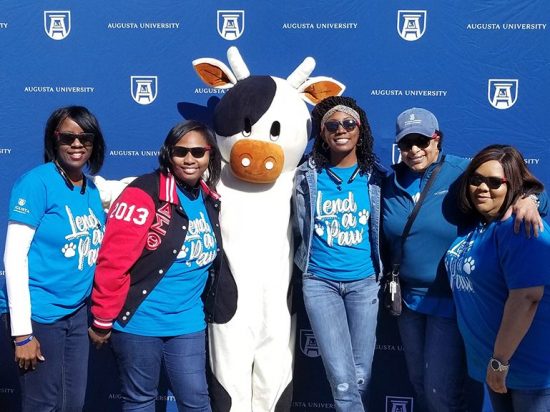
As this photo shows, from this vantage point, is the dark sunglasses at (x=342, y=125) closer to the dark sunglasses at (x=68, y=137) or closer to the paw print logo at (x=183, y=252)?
the paw print logo at (x=183, y=252)

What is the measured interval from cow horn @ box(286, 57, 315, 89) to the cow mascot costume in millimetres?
88

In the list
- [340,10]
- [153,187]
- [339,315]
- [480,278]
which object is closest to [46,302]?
[153,187]

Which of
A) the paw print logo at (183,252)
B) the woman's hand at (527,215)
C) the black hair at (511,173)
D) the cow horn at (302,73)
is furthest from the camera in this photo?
the cow horn at (302,73)

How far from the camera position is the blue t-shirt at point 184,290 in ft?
8.23

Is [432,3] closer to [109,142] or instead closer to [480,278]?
[480,278]

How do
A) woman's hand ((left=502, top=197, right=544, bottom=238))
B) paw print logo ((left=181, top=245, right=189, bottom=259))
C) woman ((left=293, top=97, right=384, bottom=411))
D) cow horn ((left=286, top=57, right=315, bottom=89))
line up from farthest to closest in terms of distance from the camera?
1. cow horn ((left=286, top=57, right=315, bottom=89))
2. woman ((left=293, top=97, right=384, bottom=411))
3. paw print logo ((left=181, top=245, right=189, bottom=259))
4. woman's hand ((left=502, top=197, right=544, bottom=238))

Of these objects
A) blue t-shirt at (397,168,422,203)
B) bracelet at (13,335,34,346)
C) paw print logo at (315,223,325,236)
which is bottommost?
bracelet at (13,335,34,346)

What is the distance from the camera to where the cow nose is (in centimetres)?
286

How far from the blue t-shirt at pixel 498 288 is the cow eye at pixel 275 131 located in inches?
42.2

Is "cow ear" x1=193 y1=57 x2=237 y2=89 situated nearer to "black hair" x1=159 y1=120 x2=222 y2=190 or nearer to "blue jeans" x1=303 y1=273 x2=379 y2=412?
"black hair" x1=159 y1=120 x2=222 y2=190

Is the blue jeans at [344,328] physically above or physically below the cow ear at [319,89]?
below

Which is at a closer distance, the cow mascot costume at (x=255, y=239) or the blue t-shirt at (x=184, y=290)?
the blue t-shirt at (x=184, y=290)

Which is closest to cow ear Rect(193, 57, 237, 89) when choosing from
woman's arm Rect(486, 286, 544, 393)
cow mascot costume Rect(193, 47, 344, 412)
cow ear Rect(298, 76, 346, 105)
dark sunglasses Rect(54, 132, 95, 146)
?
cow mascot costume Rect(193, 47, 344, 412)

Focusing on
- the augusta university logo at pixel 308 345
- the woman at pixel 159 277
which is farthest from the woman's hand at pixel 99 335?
the augusta university logo at pixel 308 345
